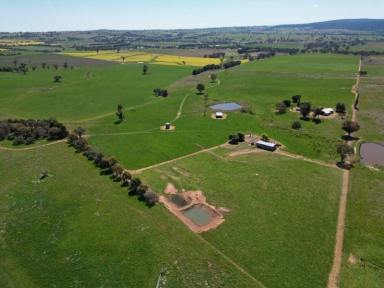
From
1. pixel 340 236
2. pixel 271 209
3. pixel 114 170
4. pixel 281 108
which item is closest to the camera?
pixel 340 236

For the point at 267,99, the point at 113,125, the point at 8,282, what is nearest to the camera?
the point at 8,282

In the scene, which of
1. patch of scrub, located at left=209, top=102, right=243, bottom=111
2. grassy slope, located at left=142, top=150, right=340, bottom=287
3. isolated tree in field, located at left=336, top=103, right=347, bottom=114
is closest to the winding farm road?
grassy slope, located at left=142, top=150, right=340, bottom=287

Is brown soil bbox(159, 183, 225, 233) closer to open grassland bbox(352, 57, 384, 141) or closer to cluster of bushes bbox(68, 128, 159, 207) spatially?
cluster of bushes bbox(68, 128, 159, 207)

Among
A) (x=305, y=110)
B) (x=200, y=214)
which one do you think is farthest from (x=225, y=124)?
(x=200, y=214)

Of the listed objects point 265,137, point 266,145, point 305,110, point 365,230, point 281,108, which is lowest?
point 365,230

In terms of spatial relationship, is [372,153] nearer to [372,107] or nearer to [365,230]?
[365,230]

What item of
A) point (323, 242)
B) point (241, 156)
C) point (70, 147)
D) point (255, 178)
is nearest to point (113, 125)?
point (70, 147)

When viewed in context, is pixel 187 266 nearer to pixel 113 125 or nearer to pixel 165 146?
pixel 165 146
